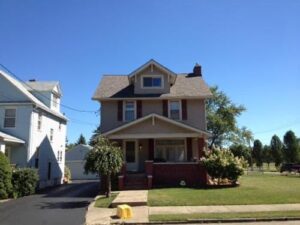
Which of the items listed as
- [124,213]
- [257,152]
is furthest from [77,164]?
[257,152]

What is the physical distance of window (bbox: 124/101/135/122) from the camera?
93.9 ft

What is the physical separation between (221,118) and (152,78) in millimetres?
22000

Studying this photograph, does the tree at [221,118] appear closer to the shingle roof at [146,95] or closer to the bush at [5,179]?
the shingle roof at [146,95]

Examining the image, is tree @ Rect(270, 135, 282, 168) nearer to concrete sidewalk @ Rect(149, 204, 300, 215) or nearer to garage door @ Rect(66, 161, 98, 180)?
garage door @ Rect(66, 161, 98, 180)

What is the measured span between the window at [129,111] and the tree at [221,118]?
68.9 feet

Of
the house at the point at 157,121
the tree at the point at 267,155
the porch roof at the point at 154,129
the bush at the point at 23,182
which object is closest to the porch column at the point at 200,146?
the house at the point at 157,121

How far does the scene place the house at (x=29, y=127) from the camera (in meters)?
28.3

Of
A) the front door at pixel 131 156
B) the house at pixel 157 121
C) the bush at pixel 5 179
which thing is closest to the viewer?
the bush at pixel 5 179

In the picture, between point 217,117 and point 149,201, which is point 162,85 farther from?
point 217,117

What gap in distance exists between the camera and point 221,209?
15352mm

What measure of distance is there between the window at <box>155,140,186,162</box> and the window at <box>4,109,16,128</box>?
11.6m

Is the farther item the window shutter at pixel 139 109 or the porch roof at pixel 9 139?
the window shutter at pixel 139 109

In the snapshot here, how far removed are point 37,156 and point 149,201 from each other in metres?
16.1

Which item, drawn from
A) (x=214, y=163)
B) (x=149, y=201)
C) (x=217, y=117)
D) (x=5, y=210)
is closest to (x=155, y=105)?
(x=214, y=163)
